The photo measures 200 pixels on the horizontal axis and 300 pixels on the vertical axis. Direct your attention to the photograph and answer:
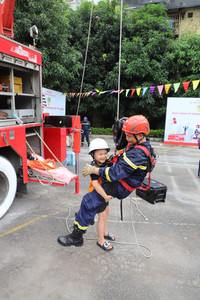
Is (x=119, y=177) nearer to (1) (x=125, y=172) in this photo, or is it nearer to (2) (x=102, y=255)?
(1) (x=125, y=172)

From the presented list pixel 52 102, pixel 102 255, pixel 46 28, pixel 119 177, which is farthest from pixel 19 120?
pixel 52 102

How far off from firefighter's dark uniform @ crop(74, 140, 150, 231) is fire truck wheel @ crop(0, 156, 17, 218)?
1.46 m

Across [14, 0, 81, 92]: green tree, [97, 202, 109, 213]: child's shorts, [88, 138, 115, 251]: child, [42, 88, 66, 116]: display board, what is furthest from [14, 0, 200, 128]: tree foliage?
[97, 202, 109, 213]: child's shorts

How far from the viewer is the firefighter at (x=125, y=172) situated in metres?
2.29

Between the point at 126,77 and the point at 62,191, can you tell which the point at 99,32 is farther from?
the point at 62,191

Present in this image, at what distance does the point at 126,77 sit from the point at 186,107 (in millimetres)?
4494

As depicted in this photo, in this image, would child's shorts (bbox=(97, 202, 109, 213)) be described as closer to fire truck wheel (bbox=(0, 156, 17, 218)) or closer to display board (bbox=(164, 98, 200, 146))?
fire truck wheel (bbox=(0, 156, 17, 218))

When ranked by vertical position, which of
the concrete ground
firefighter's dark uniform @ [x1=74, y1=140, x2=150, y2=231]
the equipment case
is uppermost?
firefighter's dark uniform @ [x1=74, y1=140, x2=150, y2=231]

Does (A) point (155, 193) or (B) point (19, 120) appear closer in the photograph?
(B) point (19, 120)

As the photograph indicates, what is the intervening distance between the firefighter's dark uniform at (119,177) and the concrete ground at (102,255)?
1.71 feet

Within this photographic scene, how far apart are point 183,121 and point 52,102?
743 cm

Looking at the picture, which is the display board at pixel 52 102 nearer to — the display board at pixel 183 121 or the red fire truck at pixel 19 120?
the red fire truck at pixel 19 120

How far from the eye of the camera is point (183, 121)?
1189 cm

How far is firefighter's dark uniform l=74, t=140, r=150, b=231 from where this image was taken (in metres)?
2.29
